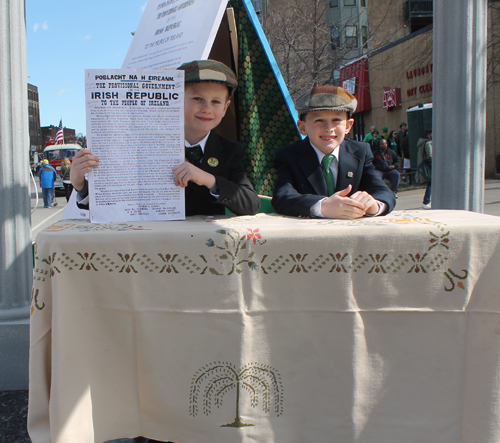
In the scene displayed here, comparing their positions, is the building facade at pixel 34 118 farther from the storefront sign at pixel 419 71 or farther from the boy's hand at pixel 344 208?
the boy's hand at pixel 344 208

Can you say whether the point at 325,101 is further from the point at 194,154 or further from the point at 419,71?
the point at 419,71

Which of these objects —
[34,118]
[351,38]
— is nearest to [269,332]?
[351,38]

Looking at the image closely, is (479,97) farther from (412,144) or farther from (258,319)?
(412,144)

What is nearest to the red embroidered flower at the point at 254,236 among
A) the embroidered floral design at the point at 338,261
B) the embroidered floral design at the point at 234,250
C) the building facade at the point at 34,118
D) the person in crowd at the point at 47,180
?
the embroidered floral design at the point at 234,250

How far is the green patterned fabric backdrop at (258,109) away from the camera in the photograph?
2703 mm

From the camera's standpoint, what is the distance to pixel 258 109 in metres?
2.75

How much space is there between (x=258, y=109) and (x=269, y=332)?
5.16 ft

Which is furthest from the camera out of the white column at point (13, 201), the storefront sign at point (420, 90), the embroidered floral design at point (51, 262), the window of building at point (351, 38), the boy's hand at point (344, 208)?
the storefront sign at point (420, 90)

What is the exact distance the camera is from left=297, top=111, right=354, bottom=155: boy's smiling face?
2047 mm

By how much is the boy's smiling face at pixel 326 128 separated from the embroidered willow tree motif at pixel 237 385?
1011 millimetres

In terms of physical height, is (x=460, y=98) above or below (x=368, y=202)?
above

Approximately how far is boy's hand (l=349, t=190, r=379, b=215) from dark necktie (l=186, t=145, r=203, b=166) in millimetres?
711

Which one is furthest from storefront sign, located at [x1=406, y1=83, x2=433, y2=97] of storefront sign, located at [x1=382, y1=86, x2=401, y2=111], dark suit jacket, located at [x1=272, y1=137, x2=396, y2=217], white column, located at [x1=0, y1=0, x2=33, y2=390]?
white column, located at [x1=0, y1=0, x2=33, y2=390]

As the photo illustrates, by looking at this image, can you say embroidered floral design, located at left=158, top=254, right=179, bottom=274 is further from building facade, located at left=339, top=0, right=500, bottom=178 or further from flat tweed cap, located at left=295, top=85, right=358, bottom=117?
building facade, located at left=339, top=0, right=500, bottom=178
